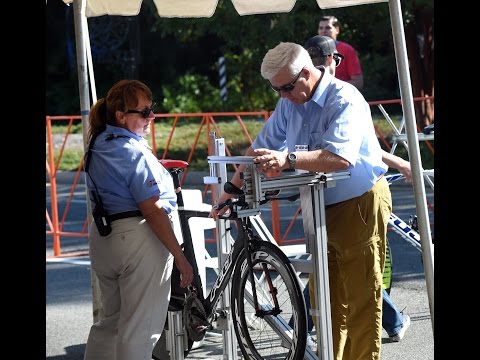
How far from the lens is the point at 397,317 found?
6895mm

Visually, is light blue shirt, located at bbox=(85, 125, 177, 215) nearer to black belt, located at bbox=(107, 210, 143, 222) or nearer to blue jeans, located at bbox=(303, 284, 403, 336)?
black belt, located at bbox=(107, 210, 143, 222)

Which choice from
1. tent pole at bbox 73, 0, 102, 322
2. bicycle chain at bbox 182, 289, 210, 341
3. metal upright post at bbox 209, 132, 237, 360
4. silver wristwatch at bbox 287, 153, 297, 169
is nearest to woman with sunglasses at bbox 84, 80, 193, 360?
bicycle chain at bbox 182, 289, 210, 341

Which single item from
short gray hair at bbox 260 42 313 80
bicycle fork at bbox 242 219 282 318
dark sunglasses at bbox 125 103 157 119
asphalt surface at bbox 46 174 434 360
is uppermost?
short gray hair at bbox 260 42 313 80

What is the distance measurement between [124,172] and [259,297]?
951 millimetres

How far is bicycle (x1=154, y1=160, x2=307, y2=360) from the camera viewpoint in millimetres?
→ 5078

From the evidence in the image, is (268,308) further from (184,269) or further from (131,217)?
(131,217)

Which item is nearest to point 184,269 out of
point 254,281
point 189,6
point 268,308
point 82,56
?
point 254,281

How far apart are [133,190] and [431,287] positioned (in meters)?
1.51

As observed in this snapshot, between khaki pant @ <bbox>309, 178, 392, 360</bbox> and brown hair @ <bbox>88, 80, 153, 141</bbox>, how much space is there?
1.12 meters

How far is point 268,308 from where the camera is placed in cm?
537
